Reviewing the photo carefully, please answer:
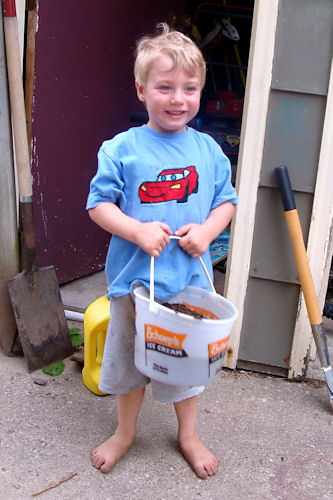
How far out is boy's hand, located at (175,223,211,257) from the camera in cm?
162

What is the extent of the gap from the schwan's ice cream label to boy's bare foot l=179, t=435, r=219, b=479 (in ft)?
1.99

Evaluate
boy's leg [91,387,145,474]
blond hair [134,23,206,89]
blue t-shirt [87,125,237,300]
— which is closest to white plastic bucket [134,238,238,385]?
blue t-shirt [87,125,237,300]

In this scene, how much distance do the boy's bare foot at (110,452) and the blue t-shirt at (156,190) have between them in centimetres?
58

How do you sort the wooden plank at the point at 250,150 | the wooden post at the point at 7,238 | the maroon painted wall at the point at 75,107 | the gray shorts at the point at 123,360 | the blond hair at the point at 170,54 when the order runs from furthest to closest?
the maroon painted wall at the point at 75,107
the wooden post at the point at 7,238
the wooden plank at the point at 250,150
the gray shorts at the point at 123,360
the blond hair at the point at 170,54

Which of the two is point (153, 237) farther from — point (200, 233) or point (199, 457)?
point (199, 457)

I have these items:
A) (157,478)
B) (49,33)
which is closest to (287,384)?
(157,478)

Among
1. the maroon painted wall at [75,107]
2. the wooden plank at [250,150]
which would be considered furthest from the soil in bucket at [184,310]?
the maroon painted wall at [75,107]

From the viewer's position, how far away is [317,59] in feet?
7.31

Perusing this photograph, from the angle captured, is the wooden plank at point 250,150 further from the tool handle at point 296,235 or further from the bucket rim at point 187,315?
the bucket rim at point 187,315

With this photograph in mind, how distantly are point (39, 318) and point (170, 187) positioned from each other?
1.16 metres

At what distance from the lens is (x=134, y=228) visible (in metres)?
1.60

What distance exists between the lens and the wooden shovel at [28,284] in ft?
7.63

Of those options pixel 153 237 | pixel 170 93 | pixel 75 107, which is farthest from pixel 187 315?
pixel 75 107

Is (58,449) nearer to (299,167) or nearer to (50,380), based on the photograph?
(50,380)
